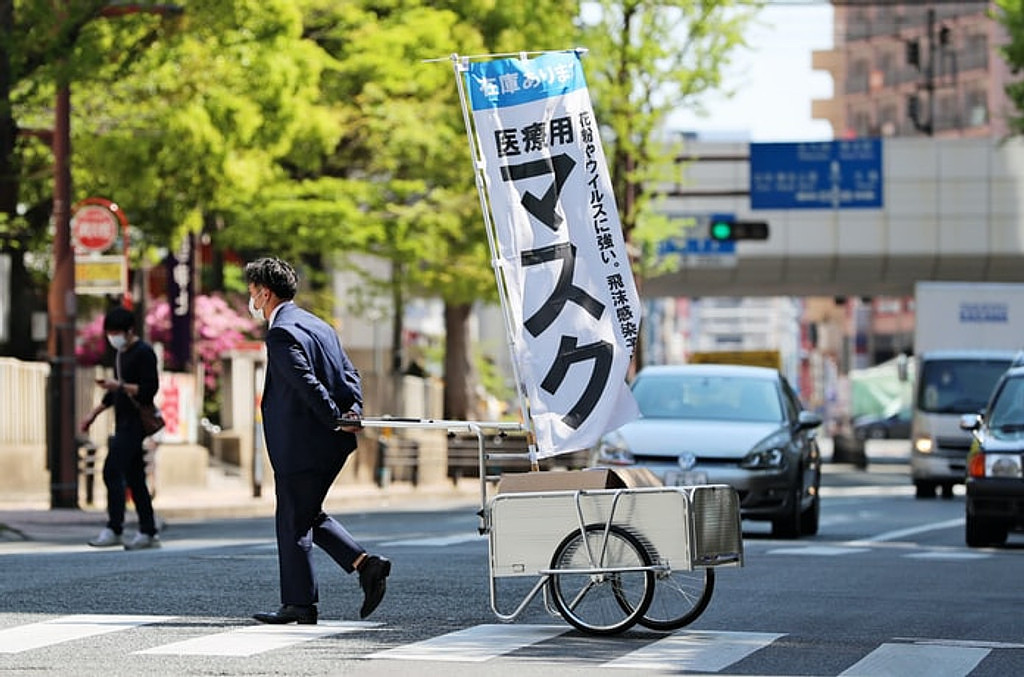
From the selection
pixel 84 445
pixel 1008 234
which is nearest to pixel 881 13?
pixel 1008 234

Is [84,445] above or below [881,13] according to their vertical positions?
below

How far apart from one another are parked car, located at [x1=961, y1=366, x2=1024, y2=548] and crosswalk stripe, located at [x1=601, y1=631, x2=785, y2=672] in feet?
29.5

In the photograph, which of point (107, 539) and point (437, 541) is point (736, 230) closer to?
point (437, 541)

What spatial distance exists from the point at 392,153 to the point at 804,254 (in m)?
24.8

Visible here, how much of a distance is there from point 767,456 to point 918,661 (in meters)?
10.5

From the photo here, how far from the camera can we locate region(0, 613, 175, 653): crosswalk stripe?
1063cm

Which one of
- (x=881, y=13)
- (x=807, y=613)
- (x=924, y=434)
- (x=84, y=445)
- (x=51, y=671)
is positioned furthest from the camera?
(x=881, y=13)

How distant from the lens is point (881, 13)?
13688 cm

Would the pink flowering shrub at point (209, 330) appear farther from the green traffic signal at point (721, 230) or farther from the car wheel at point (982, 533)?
the car wheel at point (982, 533)

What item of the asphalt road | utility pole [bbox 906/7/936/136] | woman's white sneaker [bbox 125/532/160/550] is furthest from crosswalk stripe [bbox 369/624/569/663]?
utility pole [bbox 906/7/936/136]

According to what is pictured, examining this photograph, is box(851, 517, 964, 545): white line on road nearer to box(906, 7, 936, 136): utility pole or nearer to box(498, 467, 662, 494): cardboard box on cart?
box(498, 467, 662, 494): cardboard box on cart

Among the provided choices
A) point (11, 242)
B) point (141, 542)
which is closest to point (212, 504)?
point (11, 242)

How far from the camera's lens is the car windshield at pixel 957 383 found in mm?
37156

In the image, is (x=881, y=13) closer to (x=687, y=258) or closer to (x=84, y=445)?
(x=687, y=258)
